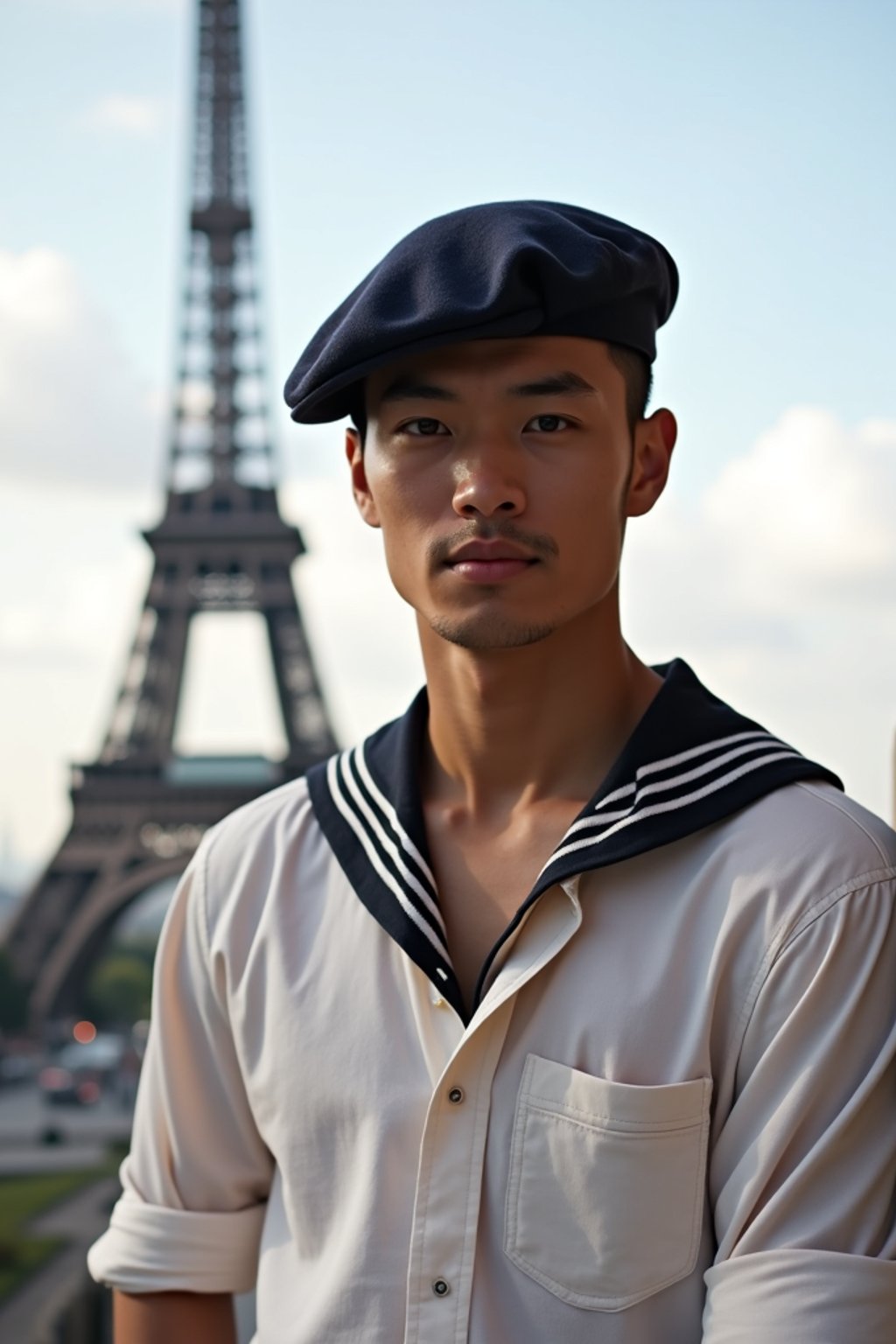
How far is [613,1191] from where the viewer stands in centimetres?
176

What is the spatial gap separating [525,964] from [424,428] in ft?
2.01

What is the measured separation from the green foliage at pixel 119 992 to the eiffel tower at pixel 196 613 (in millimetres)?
19028

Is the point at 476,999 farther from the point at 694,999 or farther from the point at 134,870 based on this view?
the point at 134,870

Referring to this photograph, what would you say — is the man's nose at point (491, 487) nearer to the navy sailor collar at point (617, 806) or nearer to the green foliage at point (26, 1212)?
the navy sailor collar at point (617, 806)

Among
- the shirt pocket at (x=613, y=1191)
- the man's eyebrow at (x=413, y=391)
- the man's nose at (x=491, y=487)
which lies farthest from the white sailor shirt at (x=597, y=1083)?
the man's eyebrow at (x=413, y=391)

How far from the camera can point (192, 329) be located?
1057 inches

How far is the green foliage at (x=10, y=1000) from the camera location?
1119 inches

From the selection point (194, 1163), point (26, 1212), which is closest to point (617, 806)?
point (194, 1163)

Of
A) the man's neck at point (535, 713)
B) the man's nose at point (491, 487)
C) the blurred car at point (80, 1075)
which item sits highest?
the blurred car at point (80, 1075)

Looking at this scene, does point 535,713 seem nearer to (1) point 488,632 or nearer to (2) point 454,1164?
(1) point 488,632

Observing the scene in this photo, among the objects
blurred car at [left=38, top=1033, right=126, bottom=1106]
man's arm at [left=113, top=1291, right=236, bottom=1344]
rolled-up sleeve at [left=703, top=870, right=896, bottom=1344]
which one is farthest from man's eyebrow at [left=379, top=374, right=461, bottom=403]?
blurred car at [left=38, top=1033, right=126, bottom=1106]

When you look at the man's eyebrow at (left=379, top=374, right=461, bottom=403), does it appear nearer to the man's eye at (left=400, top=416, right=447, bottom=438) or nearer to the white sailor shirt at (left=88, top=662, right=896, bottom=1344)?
the man's eye at (left=400, top=416, right=447, bottom=438)

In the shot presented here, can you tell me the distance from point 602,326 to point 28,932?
83.8ft

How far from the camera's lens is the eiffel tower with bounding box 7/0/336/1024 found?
2553 cm
